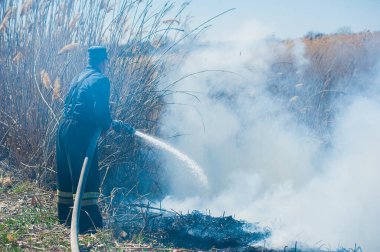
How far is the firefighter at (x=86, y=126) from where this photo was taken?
14.3 ft

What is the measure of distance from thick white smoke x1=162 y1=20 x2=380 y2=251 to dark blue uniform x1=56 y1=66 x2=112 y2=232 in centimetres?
170

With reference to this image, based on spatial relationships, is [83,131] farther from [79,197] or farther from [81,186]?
[79,197]

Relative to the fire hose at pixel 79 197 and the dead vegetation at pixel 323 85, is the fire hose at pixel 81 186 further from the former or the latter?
the dead vegetation at pixel 323 85

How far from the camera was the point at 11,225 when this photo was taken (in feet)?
14.1

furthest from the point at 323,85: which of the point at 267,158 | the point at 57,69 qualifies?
the point at 57,69

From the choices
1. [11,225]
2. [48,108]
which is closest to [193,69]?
[48,108]

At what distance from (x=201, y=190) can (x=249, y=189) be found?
100 centimetres

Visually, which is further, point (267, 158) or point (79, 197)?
point (267, 158)

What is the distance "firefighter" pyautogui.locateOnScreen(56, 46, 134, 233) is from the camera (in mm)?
4348

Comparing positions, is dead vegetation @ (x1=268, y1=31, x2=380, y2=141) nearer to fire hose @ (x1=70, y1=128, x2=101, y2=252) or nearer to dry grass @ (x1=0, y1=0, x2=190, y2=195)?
dry grass @ (x1=0, y1=0, x2=190, y2=195)

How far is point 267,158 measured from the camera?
30.7 feet

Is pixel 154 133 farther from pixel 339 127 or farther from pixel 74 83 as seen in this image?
pixel 339 127

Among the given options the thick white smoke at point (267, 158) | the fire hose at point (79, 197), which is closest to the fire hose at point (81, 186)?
the fire hose at point (79, 197)

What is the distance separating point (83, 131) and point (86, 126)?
62 millimetres
